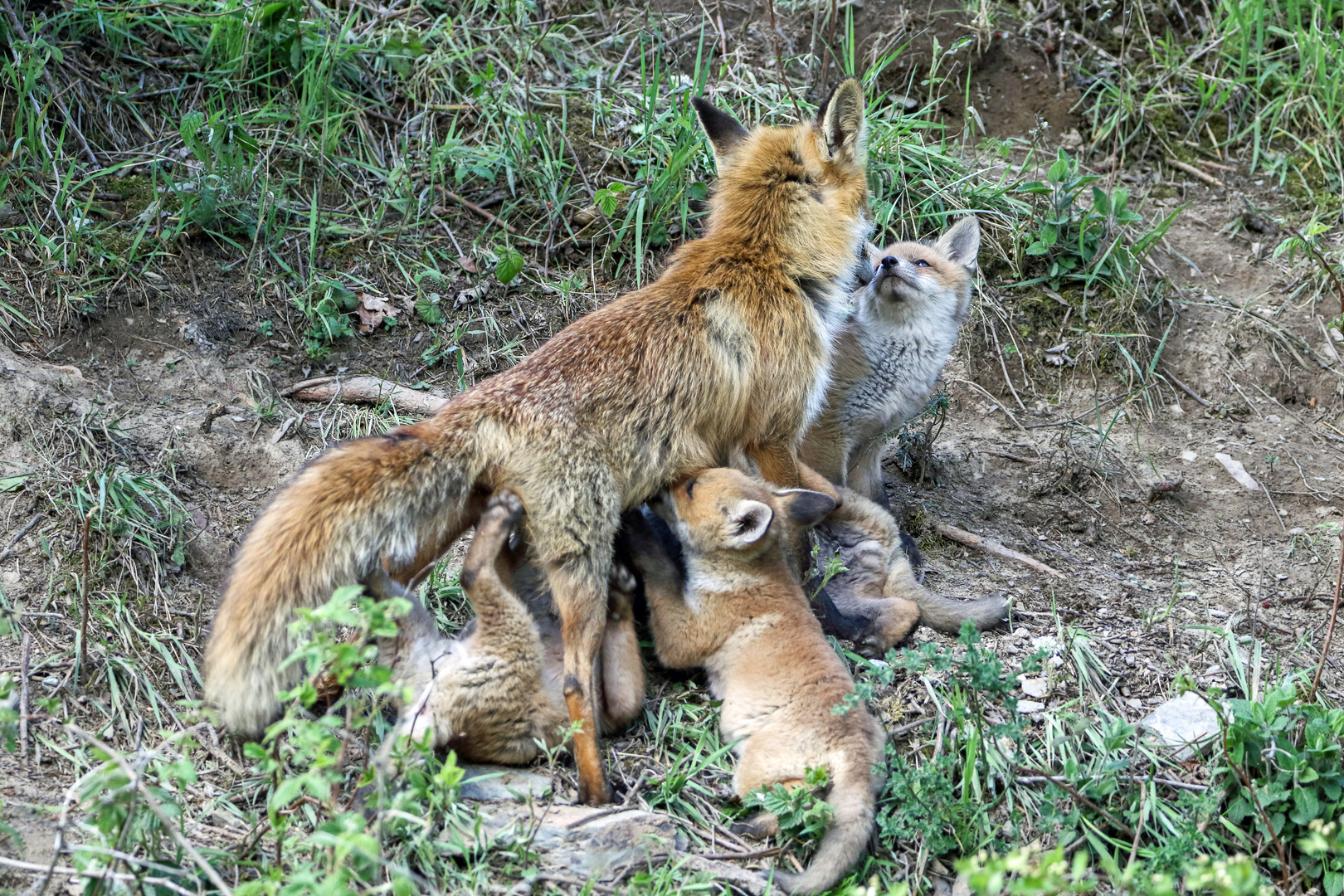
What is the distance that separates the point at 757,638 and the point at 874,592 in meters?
0.95

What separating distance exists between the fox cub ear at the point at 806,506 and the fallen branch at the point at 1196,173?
5.26 meters

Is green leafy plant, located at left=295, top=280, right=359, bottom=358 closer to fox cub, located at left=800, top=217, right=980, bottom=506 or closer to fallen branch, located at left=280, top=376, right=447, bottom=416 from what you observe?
fallen branch, located at left=280, top=376, right=447, bottom=416

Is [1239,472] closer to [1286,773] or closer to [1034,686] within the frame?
[1034,686]

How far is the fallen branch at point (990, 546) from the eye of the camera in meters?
5.34

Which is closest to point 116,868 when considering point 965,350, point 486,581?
point 486,581

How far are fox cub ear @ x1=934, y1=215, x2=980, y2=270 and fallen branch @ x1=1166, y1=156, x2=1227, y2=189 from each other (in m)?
2.75

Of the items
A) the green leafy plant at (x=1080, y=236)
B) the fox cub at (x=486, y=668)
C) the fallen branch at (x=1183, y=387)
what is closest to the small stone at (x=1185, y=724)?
the fox cub at (x=486, y=668)

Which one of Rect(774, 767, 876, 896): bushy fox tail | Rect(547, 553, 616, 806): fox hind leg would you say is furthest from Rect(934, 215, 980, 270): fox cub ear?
Rect(774, 767, 876, 896): bushy fox tail

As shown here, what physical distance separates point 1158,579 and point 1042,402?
174cm

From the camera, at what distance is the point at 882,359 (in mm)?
5598

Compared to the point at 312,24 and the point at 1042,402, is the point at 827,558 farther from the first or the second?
the point at 312,24

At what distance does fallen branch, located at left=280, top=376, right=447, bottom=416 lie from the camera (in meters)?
5.66

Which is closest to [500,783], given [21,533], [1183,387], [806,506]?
[806,506]

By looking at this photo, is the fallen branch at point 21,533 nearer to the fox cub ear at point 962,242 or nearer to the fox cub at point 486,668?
the fox cub at point 486,668
